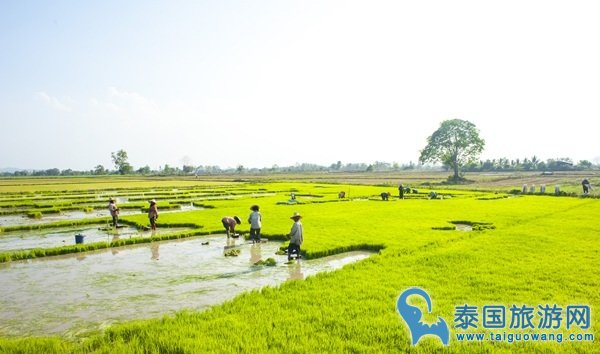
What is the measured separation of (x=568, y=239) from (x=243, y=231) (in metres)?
14.3

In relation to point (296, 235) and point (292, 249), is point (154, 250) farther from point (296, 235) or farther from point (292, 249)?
point (296, 235)

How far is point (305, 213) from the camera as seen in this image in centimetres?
2805

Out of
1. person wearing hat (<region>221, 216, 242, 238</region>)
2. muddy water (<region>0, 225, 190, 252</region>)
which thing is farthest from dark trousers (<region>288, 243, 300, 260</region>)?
muddy water (<region>0, 225, 190, 252</region>)

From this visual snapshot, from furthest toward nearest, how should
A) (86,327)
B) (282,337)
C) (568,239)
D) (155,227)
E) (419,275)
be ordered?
(155,227)
(568,239)
(419,275)
(86,327)
(282,337)

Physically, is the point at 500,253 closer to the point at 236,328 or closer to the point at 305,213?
the point at 236,328

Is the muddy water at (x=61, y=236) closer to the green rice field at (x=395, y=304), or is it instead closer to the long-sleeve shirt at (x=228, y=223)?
the green rice field at (x=395, y=304)

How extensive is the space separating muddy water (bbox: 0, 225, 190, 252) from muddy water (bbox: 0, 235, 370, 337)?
10.8 ft

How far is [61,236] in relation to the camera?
20797 mm

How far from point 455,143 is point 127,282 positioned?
78585 mm

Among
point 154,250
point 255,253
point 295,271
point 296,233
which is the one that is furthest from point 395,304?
point 154,250

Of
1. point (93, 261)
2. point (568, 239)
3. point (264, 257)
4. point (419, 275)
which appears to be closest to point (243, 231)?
point (264, 257)

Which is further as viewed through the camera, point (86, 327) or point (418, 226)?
point (418, 226)

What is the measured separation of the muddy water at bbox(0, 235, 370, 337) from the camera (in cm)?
913

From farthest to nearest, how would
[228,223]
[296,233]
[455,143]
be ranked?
[455,143], [228,223], [296,233]
